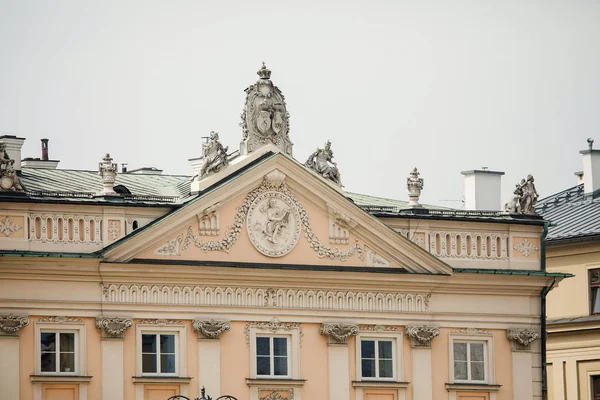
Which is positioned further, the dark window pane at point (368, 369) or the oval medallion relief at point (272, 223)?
the dark window pane at point (368, 369)

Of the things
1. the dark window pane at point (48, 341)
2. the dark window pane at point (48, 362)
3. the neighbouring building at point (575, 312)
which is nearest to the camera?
the dark window pane at point (48, 362)

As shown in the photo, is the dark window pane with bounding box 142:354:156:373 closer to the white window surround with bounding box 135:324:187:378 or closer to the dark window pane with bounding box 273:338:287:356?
the white window surround with bounding box 135:324:187:378

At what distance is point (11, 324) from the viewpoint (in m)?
50.3

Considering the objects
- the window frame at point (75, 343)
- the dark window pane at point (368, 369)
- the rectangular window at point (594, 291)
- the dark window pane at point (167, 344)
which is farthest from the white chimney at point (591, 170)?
the window frame at point (75, 343)

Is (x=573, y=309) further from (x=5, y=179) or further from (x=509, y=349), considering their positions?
(x=5, y=179)

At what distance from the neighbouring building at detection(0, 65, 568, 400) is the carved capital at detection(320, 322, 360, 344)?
0.05 meters

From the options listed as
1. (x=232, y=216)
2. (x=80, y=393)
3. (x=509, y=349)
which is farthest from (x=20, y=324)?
(x=509, y=349)

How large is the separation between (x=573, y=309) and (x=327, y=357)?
487 inches

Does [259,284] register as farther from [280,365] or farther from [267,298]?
[280,365]

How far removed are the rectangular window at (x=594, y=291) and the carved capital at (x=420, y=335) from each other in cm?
943

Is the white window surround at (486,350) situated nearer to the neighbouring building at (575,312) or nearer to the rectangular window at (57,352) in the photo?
the neighbouring building at (575,312)

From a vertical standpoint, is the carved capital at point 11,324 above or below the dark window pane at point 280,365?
above

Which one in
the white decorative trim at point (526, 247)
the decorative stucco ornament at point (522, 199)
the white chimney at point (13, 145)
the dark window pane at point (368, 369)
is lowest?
the dark window pane at point (368, 369)

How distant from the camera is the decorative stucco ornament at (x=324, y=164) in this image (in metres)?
54.1
